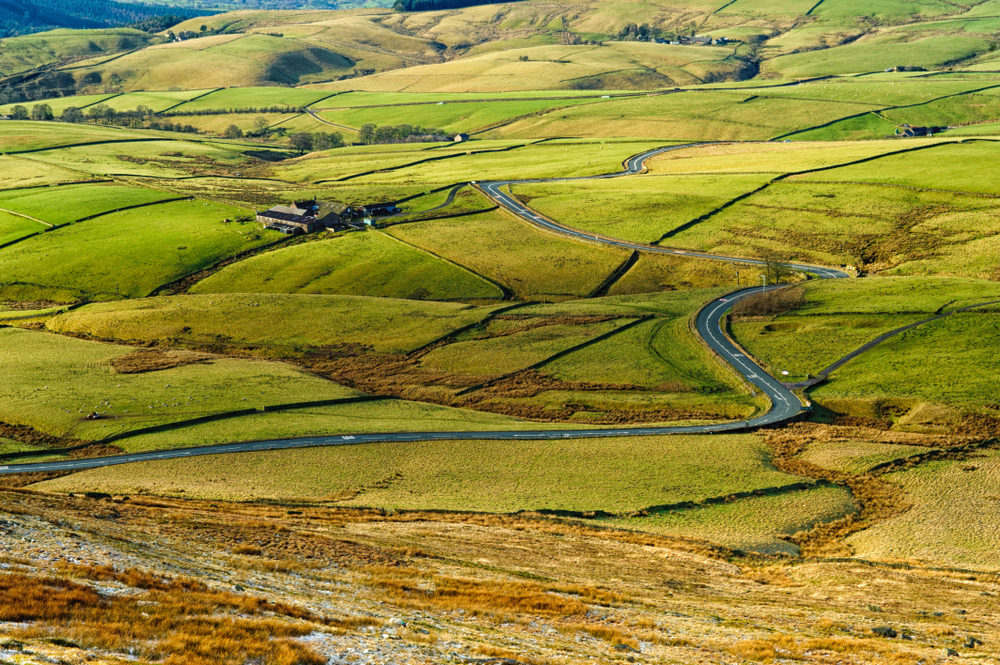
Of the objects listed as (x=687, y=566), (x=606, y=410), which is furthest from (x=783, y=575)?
(x=606, y=410)

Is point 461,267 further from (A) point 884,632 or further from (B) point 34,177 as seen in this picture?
(B) point 34,177

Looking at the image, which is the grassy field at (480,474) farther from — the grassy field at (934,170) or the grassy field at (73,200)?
the grassy field at (73,200)

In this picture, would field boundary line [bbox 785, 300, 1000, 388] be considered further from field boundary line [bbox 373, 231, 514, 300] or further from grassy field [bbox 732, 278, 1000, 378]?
→ field boundary line [bbox 373, 231, 514, 300]

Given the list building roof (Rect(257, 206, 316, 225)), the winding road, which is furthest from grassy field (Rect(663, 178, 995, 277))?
building roof (Rect(257, 206, 316, 225))

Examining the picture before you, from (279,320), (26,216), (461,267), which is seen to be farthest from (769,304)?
(26,216)

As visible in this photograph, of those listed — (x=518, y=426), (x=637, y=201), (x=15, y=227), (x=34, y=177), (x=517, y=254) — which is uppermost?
(x=34, y=177)

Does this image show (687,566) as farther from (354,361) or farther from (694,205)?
(694,205)
